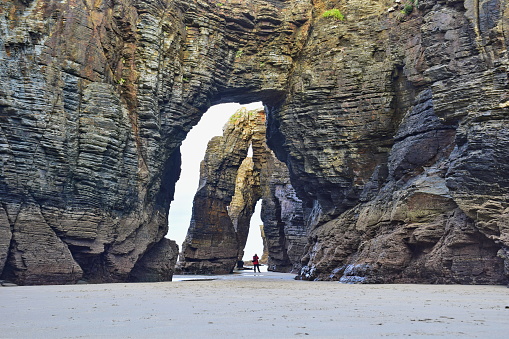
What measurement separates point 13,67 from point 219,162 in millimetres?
24613

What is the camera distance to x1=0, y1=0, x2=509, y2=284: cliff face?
63.8 feet

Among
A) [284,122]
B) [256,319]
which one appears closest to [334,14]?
[284,122]

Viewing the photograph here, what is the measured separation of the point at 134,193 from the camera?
24.3m

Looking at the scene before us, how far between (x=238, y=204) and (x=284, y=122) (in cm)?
2212

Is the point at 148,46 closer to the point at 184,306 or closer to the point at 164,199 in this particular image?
the point at 164,199

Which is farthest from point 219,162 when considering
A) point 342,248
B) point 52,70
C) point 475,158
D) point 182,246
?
point 475,158

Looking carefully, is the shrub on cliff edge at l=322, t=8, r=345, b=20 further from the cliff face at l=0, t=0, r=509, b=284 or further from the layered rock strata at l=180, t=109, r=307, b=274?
the layered rock strata at l=180, t=109, r=307, b=274

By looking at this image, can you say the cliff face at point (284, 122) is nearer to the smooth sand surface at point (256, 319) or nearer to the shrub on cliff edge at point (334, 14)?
the shrub on cliff edge at point (334, 14)

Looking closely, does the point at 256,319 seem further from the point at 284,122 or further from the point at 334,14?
the point at 334,14

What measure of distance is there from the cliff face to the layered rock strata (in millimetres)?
10896

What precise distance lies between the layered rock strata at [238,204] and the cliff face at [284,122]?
1090 centimetres

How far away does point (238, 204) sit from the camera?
5006 centimetres

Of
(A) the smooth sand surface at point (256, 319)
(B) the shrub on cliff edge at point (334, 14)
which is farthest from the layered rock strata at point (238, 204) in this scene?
(A) the smooth sand surface at point (256, 319)

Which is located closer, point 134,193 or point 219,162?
point 134,193
